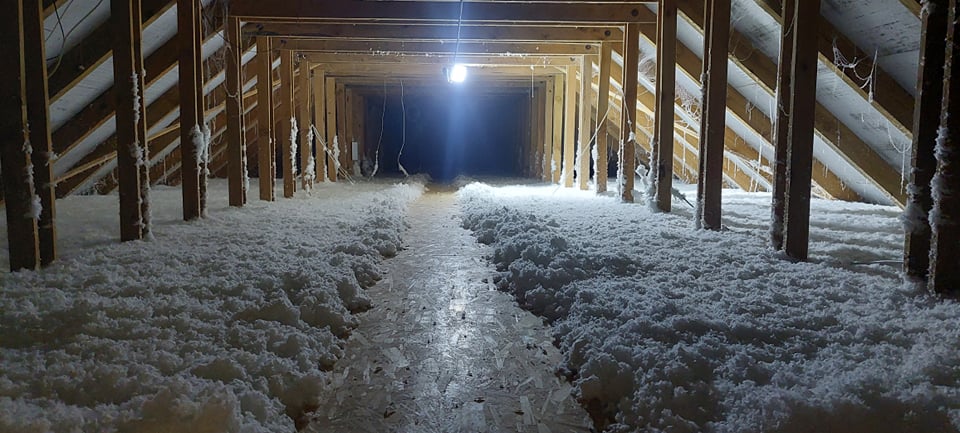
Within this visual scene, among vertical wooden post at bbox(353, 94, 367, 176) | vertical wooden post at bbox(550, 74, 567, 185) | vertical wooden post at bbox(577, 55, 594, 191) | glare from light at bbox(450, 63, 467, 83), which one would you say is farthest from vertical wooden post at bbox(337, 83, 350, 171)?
vertical wooden post at bbox(577, 55, 594, 191)

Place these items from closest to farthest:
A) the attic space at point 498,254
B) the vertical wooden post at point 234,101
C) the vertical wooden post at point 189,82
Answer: the attic space at point 498,254 < the vertical wooden post at point 189,82 < the vertical wooden post at point 234,101

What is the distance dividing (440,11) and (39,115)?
3.03 m

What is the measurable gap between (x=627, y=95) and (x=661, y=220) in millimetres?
1520

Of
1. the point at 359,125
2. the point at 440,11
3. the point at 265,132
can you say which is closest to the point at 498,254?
the point at 440,11

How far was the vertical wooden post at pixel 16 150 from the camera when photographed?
2529mm

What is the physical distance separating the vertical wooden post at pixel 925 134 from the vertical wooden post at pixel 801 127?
0.54 meters

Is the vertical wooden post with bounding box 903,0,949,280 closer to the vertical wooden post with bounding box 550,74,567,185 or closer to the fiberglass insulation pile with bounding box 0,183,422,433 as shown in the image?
the fiberglass insulation pile with bounding box 0,183,422,433

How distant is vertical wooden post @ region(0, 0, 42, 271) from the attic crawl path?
141 centimetres

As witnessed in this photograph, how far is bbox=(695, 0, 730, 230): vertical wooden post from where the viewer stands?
3.68 m

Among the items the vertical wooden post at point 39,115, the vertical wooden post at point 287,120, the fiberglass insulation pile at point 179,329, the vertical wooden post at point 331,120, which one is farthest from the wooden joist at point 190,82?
the vertical wooden post at point 331,120

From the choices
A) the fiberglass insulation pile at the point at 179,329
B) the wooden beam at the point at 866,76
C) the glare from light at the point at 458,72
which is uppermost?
the glare from light at the point at 458,72

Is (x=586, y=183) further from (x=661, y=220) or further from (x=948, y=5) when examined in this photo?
(x=948, y=5)

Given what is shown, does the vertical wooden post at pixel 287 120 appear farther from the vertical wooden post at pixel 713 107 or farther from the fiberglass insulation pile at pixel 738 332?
the vertical wooden post at pixel 713 107

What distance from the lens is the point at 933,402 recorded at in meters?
1.35
